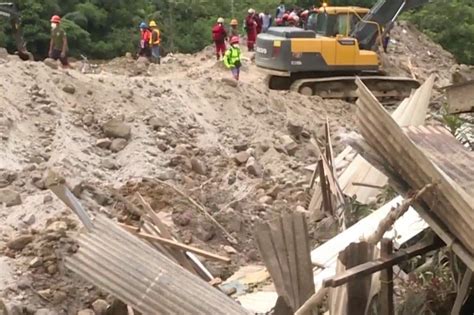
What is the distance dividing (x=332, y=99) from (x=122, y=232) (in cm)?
1440

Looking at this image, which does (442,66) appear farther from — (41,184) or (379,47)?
(41,184)

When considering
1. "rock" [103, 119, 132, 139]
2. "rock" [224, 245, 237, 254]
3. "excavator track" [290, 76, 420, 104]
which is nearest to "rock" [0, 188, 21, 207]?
"rock" [224, 245, 237, 254]

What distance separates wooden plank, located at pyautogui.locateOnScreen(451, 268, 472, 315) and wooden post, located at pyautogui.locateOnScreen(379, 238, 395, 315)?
0.27 meters

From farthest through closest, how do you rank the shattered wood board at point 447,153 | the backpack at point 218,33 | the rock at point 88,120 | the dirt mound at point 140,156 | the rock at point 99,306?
the backpack at point 218,33, the rock at point 88,120, the dirt mound at point 140,156, the rock at point 99,306, the shattered wood board at point 447,153


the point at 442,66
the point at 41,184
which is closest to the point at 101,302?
the point at 41,184

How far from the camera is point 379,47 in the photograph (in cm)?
1847

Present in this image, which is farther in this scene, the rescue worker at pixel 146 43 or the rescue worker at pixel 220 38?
the rescue worker at pixel 146 43

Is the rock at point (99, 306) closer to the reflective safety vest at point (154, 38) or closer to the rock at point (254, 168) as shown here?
the rock at point (254, 168)

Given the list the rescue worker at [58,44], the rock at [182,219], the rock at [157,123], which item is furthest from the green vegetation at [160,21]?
the rock at [182,219]

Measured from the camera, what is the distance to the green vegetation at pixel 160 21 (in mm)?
34969

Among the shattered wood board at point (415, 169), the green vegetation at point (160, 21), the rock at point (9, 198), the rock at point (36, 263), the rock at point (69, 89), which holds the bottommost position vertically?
the green vegetation at point (160, 21)

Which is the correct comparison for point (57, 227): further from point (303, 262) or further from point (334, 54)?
point (334, 54)

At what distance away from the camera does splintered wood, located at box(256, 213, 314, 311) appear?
11.3ft

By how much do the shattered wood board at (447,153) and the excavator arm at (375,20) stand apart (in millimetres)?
13780
